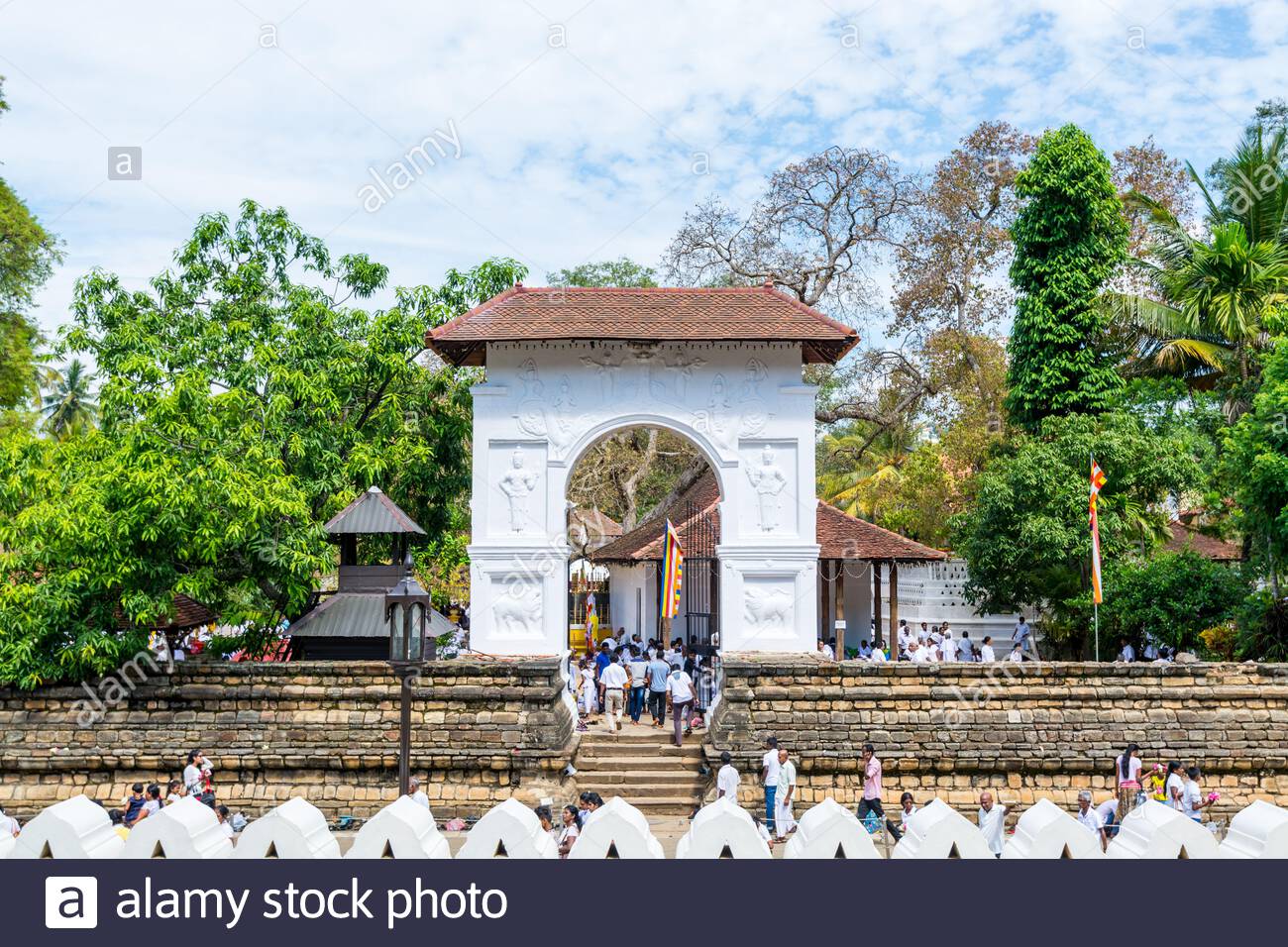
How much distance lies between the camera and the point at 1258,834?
15.2 feet

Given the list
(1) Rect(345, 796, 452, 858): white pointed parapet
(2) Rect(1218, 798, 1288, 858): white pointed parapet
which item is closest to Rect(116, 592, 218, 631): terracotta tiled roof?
(1) Rect(345, 796, 452, 858): white pointed parapet

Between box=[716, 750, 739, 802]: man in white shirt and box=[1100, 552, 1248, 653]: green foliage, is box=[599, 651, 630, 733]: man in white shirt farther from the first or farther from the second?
box=[1100, 552, 1248, 653]: green foliage

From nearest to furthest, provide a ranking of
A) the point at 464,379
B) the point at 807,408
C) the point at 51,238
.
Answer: the point at 807,408 < the point at 464,379 < the point at 51,238

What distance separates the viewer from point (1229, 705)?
11.8 metres

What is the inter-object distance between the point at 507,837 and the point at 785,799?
644 cm

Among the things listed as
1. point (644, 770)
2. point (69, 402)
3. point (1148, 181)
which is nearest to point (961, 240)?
point (1148, 181)

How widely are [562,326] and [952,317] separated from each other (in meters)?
14.6

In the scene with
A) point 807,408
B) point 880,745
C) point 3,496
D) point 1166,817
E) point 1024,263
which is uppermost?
point 1024,263

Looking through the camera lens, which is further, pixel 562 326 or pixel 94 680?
pixel 562 326

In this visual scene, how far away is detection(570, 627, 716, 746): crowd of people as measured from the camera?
514 inches

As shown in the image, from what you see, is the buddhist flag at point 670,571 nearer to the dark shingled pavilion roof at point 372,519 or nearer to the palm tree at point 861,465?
the dark shingled pavilion roof at point 372,519
